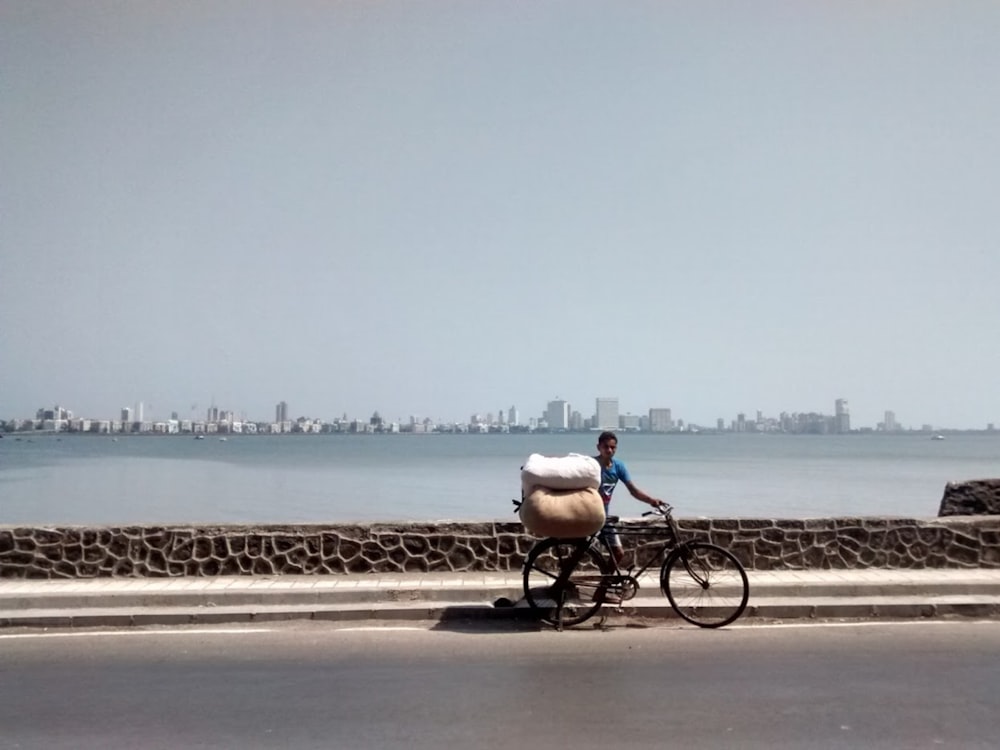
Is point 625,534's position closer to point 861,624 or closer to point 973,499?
point 861,624

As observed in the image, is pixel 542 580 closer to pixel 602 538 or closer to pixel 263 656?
pixel 602 538

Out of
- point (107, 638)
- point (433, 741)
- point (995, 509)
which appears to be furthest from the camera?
point (995, 509)

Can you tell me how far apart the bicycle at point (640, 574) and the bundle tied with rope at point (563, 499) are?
34 cm

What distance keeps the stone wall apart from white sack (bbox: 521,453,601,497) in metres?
2.39

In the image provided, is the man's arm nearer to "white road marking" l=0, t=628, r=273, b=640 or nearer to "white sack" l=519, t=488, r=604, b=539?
"white sack" l=519, t=488, r=604, b=539

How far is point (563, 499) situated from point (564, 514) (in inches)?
5.9

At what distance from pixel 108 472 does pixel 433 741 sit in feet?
235

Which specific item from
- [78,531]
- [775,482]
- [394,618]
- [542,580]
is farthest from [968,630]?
[775,482]

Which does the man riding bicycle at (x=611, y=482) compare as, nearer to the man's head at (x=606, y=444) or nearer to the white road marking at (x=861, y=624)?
the man's head at (x=606, y=444)

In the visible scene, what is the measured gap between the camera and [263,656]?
851 centimetres

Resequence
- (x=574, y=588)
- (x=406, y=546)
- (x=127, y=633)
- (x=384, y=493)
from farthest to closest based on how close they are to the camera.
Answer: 1. (x=384, y=493)
2. (x=406, y=546)
3. (x=574, y=588)
4. (x=127, y=633)

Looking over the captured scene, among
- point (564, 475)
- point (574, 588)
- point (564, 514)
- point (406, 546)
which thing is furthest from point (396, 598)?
point (564, 475)

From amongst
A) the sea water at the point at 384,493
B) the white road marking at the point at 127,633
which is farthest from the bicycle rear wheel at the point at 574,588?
the sea water at the point at 384,493

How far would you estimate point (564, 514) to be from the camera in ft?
31.0
